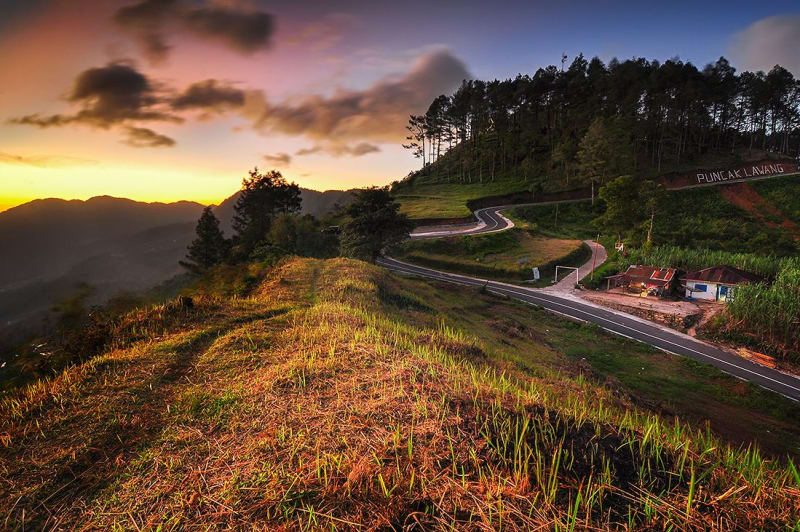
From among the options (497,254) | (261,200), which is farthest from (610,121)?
(261,200)

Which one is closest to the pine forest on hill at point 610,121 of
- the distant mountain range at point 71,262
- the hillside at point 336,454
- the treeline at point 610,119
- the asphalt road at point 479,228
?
the treeline at point 610,119

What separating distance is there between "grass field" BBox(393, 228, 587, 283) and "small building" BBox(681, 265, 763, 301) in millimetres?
12572

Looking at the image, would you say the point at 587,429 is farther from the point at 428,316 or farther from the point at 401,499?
the point at 428,316

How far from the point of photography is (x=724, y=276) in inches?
1152

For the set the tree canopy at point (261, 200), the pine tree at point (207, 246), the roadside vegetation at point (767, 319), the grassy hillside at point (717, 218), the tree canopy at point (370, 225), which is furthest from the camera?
the tree canopy at point (261, 200)

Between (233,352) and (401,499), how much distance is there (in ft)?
17.6

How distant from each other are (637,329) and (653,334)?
1.07 m

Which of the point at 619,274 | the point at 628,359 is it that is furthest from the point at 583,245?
the point at 628,359

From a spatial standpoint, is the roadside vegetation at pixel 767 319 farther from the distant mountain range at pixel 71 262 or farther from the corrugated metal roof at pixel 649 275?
the distant mountain range at pixel 71 262

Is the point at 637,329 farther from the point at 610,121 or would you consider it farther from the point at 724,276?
the point at 610,121

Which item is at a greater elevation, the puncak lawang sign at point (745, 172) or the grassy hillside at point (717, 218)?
the puncak lawang sign at point (745, 172)

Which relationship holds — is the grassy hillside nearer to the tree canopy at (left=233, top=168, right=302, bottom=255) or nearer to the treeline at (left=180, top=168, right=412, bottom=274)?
the treeline at (left=180, top=168, right=412, bottom=274)

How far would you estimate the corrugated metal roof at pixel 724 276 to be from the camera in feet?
93.1

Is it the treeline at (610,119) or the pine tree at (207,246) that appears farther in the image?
the treeline at (610,119)
